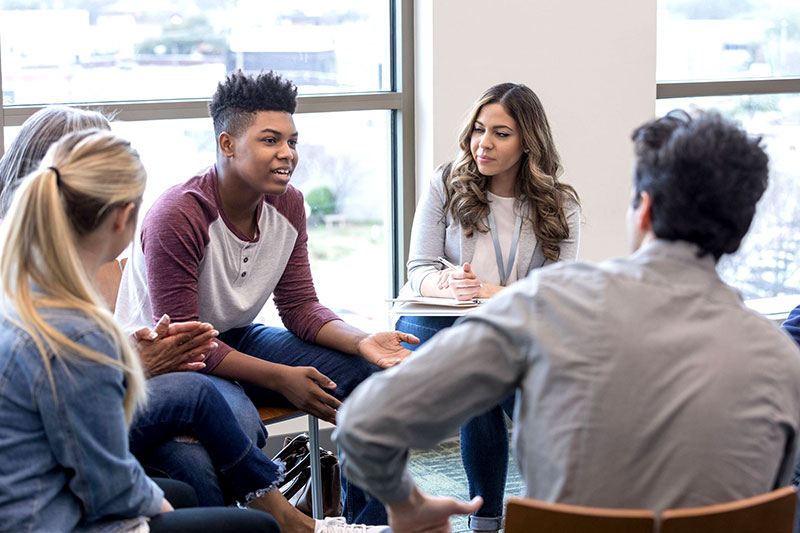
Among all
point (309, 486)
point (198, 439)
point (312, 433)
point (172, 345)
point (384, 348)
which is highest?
point (172, 345)

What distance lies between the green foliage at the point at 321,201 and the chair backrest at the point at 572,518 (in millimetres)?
2584

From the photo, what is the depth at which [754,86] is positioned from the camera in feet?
14.3

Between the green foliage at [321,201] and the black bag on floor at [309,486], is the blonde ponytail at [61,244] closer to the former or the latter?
the black bag on floor at [309,486]

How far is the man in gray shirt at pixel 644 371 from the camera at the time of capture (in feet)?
3.84

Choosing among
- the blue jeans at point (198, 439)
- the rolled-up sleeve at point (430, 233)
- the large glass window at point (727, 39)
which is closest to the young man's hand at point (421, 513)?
the blue jeans at point (198, 439)

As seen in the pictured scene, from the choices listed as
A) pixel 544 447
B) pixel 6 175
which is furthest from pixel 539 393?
pixel 6 175

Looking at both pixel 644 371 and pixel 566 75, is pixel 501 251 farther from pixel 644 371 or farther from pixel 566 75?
pixel 644 371

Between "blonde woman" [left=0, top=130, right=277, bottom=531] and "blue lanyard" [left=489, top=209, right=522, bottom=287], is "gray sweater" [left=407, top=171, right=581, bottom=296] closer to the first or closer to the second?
"blue lanyard" [left=489, top=209, right=522, bottom=287]

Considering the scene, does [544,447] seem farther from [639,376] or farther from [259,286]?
[259,286]

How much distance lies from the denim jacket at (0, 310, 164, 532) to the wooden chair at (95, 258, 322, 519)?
36.9 inches

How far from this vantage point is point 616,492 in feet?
3.93

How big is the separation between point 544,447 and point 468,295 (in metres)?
1.55

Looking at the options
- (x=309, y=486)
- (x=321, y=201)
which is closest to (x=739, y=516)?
(x=309, y=486)

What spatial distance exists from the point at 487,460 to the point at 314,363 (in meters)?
0.57
